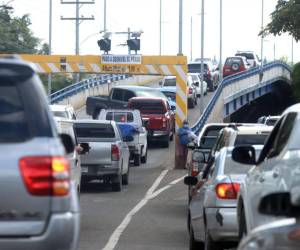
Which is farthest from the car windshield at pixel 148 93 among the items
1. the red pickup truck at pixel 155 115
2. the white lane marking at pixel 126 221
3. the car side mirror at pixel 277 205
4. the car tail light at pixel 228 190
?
the car side mirror at pixel 277 205

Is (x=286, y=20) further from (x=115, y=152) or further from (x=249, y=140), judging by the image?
(x=249, y=140)

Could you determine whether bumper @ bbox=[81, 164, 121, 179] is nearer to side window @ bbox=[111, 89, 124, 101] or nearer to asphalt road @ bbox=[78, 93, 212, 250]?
asphalt road @ bbox=[78, 93, 212, 250]

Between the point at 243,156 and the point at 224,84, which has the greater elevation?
the point at 224,84

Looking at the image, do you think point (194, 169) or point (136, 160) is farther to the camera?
point (136, 160)

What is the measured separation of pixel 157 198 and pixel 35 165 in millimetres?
18197

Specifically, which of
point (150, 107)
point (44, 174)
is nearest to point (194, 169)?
point (44, 174)

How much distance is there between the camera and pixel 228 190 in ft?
41.6

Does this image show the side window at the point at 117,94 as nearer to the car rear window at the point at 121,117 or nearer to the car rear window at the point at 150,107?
the car rear window at the point at 150,107

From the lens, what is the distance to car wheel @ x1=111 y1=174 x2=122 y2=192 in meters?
27.4

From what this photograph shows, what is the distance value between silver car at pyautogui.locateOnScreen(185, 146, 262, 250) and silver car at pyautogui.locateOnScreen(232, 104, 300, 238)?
3.96 feet

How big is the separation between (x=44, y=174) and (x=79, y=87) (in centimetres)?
5289

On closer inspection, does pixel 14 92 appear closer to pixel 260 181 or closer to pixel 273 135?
pixel 260 181

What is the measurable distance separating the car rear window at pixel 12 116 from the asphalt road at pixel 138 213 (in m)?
7.88

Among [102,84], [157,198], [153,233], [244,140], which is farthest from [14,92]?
[102,84]
